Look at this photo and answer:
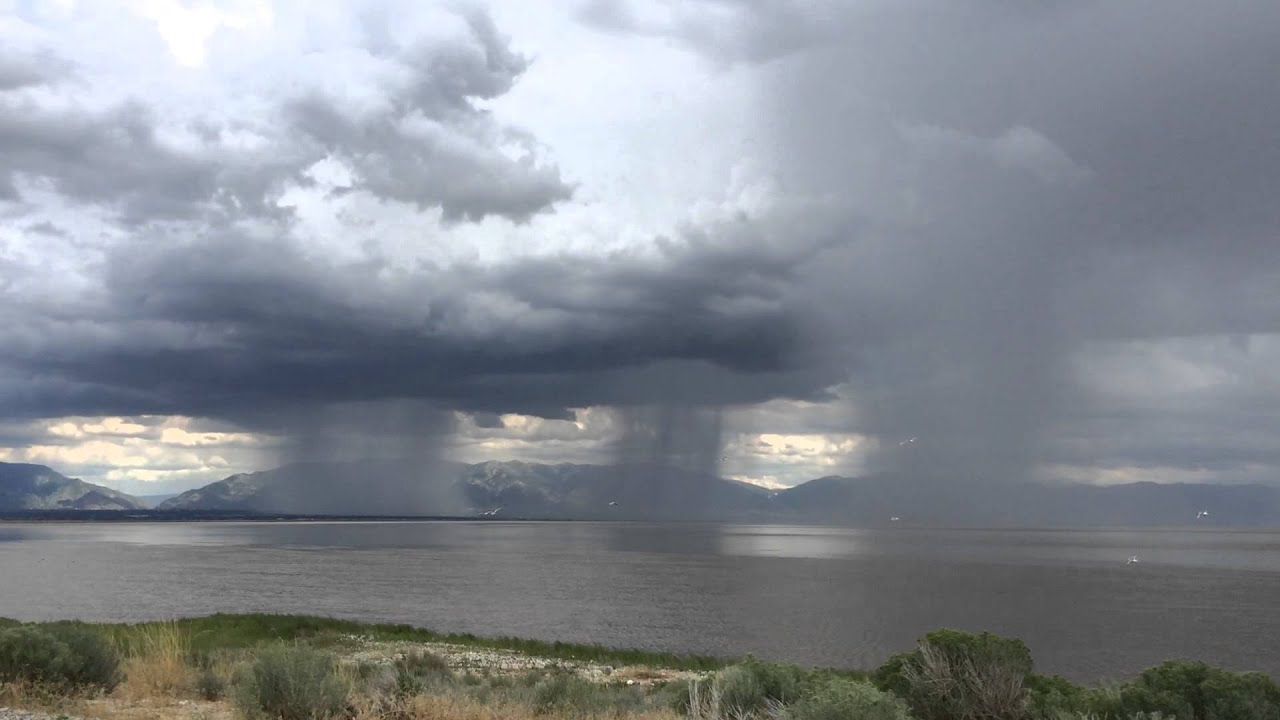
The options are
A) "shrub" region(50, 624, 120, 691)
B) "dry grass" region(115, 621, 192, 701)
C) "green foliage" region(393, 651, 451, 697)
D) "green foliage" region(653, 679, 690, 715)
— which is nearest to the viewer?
"green foliage" region(393, 651, 451, 697)

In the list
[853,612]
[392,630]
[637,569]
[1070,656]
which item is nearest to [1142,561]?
[637,569]

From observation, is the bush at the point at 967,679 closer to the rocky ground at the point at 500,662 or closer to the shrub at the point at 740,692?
the shrub at the point at 740,692

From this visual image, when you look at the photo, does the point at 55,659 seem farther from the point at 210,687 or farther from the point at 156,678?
the point at 210,687

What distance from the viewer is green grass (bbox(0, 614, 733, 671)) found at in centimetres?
3681

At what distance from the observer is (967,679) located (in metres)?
14.7

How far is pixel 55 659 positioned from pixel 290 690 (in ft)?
19.0

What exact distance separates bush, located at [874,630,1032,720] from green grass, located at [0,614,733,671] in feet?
63.8

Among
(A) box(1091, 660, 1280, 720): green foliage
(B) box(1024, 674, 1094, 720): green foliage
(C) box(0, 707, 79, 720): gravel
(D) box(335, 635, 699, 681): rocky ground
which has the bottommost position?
(D) box(335, 635, 699, 681): rocky ground

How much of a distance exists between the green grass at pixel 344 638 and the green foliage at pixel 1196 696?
21666 mm

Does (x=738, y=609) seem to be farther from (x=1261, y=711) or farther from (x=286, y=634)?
(x=1261, y=711)

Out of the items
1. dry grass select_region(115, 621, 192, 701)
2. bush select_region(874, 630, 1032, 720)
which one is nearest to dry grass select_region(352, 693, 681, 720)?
bush select_region(874, 630, 1032, 720)

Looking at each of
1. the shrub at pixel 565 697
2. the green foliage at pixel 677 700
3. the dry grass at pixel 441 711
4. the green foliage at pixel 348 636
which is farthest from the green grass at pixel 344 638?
the dry grass at pixel 441 711

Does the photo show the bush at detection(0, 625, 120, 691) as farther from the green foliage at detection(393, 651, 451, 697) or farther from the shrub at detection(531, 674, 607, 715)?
the shrub at detection(531, 674, 607, 715)

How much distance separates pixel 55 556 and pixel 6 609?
313 ft
